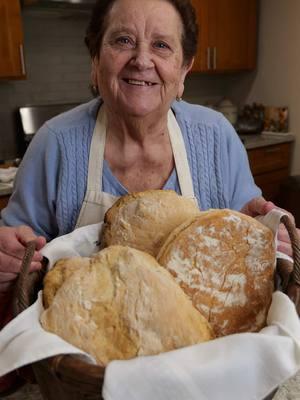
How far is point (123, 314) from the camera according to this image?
50cm

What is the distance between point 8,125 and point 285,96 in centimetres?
208

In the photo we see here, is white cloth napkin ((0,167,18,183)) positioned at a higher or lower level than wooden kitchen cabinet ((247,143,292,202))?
higher

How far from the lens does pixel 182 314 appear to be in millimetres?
511

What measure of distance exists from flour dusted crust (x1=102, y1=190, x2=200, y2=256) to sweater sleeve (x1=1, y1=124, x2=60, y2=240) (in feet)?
1.13

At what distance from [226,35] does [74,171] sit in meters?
2.55

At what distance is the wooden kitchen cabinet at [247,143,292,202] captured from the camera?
3045 mm

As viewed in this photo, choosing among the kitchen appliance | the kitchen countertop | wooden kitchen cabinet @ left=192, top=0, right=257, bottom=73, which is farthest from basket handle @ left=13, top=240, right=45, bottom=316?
wooden kitchen cabinet @ left=192, top=0, right=257, bottom=73

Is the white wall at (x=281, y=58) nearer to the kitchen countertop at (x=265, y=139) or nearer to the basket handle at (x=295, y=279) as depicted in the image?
the kitchen countertop at (x=265, y=139)

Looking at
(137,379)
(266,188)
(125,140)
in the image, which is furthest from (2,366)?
(266,188)

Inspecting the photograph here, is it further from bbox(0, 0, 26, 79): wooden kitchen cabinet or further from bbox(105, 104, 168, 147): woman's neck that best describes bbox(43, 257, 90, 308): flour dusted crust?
bbox(0, 0, 26, 79): wooden kitchen cabinet

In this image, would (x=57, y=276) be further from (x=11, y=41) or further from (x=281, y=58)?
(x=281, y=58)

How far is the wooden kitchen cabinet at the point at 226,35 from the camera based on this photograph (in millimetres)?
3012

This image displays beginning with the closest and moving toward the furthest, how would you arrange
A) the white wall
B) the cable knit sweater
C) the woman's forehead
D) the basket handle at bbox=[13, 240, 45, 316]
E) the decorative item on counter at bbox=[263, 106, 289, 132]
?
the basket handle at bbox=[13, 240, 45, 316], the woman's forehead, the cable knit sweater, the white wall, the decorative item on counter at bbox=[263, 106, 289, 132]

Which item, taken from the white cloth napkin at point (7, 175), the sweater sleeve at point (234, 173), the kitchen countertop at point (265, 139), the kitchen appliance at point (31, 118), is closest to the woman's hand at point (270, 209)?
the sweater sleeve at point (234, 173)
